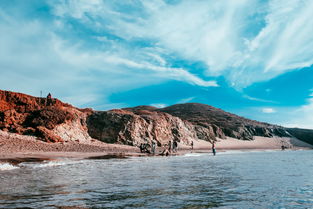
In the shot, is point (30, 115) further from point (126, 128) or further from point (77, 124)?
point (126, 128)

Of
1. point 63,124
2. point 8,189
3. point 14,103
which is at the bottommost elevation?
point 8,189

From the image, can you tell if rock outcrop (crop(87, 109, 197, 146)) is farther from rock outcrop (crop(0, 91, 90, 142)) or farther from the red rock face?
the red rock face

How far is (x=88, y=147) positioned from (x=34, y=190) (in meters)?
26.4

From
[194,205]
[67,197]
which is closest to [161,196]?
[194,205]

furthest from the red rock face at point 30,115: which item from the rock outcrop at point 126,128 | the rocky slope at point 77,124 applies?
the rock outcrop at point 126,128

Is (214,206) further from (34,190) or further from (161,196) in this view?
(34,190)

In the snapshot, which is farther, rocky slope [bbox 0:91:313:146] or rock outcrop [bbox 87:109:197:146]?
rock outcrop [bbox 87:109:197:146]

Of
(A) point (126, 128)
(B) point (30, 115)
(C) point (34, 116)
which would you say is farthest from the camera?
(A) point (126, 128)

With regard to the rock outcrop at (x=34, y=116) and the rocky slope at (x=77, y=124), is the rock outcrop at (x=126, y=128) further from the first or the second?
the rock outcrop at (x=34, y=116)

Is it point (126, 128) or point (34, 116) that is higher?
point (34, 116)

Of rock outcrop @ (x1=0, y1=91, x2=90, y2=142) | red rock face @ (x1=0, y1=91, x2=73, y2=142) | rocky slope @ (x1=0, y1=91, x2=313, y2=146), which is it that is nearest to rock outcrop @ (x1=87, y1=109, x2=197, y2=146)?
rocky slope @ (x1=0, y1=91, x2=313, y2=146)

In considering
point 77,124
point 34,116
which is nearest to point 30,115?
point 34,116

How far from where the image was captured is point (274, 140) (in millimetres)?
83688

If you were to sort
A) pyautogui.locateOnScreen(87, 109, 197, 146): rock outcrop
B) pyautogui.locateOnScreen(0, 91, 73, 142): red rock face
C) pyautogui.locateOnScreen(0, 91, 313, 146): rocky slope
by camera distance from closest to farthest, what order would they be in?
1. pyautogui.locateOnScreen(0, 91, 73, 142): red rock face
2. pyautogui.locateOnScreen(0, 91, 313, 146): rocky slope
3. pyautogui.locateOnScreen(87, 109, 197, 146): rock outcrop
